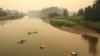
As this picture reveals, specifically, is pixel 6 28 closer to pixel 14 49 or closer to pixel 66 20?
pixel 14 49

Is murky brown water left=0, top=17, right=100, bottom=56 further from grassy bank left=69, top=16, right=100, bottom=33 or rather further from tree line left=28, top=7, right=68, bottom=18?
grassy bank left=69, top=16, right=100, bottom=33

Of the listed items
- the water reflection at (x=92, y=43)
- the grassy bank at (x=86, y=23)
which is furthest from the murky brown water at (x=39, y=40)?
the grassy bank at (x=86, y=23)

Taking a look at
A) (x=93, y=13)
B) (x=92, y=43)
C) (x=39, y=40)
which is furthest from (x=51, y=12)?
(x=92, y=43)

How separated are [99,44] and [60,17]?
993mm

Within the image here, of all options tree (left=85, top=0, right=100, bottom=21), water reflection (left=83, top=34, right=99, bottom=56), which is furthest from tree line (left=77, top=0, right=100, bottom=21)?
water reflection (left=83, top=34, right=99, bottom=56)

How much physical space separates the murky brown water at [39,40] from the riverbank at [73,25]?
4.0 inches

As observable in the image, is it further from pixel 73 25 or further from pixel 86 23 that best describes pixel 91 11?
pixel 73 25

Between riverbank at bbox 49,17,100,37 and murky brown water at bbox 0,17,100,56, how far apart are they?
0.10 meters

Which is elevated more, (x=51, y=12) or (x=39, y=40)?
(x=51, y=12)

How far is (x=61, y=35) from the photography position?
13.3 feet

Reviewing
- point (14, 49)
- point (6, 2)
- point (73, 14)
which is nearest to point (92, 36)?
point (73, 14)

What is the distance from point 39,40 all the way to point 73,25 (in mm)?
796

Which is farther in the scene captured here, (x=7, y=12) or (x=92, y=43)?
(x=7, y=12)

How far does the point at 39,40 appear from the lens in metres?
4.01
